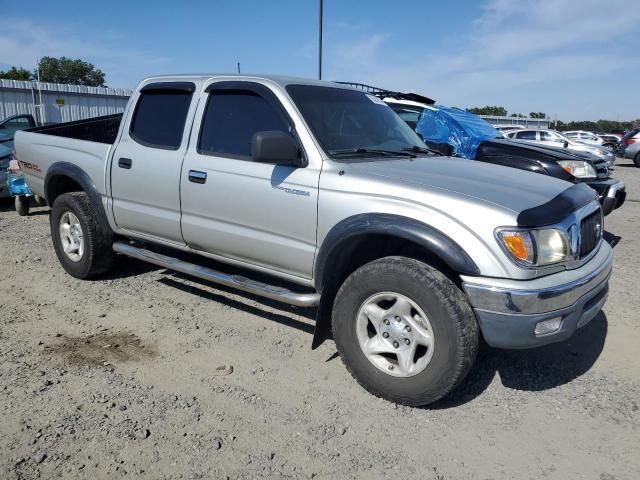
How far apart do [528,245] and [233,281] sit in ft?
6.82

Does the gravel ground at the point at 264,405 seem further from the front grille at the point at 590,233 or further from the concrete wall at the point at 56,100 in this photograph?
the concrete wall at the point at 56,100

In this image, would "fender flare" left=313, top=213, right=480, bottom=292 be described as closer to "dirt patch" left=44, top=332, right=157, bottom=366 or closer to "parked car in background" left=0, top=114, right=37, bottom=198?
"dirt patch" left=44, top=332, right=157, bottom=366

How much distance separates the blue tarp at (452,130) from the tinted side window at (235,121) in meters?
4.44

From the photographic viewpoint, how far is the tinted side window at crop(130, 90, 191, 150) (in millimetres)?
4395

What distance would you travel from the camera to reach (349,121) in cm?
402

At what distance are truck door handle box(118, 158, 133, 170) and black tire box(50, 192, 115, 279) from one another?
648 mm

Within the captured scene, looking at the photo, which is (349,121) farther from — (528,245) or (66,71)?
(66,71)

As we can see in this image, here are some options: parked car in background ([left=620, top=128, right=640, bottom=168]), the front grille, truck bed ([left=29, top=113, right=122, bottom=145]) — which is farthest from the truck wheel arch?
parked car in background ([left=620, top=128, right=640, bottom=168])

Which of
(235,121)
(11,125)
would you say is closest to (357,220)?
(235,121)

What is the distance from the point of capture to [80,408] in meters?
3.14

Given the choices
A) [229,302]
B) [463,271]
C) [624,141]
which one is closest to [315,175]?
[463,271]

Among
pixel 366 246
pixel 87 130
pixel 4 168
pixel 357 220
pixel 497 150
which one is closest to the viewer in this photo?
pixel 357 220

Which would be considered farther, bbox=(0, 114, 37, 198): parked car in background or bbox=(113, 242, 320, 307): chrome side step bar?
bbox=(0, 114, 37, 198): parked car in background

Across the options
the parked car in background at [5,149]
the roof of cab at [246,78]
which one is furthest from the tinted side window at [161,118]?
the parked car in background at [5,149]
